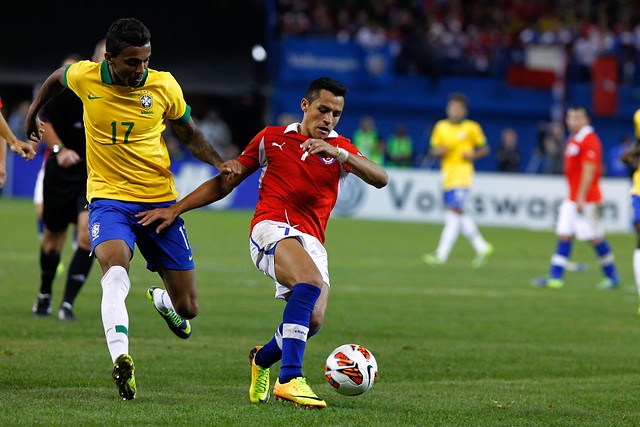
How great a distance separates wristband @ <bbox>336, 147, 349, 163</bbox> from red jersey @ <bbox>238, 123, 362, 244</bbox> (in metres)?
0.27

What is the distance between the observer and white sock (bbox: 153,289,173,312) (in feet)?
26.8

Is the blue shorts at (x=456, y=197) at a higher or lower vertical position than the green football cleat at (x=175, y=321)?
lower

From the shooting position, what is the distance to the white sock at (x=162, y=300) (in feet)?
26.8

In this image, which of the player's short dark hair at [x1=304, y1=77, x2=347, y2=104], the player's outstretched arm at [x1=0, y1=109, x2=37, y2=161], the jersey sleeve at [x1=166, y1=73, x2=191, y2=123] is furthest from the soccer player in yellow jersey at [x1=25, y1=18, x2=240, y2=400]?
the player's short dark hair at [x1=304, y1=77, x2=347, y2=104]

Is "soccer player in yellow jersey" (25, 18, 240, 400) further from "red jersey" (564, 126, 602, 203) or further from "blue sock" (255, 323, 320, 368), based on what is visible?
"red jersey" (564, 126, 602, 203)

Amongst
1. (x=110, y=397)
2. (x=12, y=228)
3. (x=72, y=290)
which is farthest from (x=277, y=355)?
(x=12, y=228)

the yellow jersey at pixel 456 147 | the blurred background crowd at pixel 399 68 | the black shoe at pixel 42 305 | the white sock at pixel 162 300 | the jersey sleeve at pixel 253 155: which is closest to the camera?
the jersey sleeve at pixel 253 155

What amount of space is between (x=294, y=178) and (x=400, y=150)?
24194mm

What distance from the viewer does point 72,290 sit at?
10.8m

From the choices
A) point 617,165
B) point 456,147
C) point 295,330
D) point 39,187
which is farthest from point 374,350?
point 617,165

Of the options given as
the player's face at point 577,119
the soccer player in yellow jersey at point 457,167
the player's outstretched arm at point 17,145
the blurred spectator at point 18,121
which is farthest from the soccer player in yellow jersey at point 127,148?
the blurred spectator at point 18,121

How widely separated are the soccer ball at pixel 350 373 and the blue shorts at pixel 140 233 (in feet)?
4.58

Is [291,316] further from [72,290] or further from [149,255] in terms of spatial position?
[72,290]

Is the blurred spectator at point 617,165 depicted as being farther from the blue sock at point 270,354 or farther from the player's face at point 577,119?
the blue sock at point 270,354
